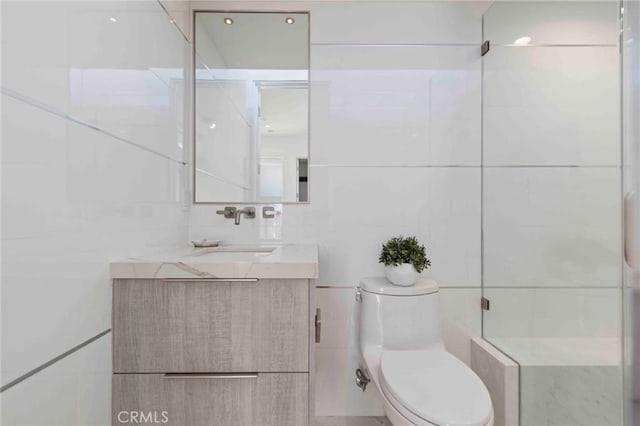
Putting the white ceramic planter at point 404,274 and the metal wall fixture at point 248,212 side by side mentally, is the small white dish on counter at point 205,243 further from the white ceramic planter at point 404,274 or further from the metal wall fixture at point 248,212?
the white ceramic planter at point 404,274

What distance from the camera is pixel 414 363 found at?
51.4 inches

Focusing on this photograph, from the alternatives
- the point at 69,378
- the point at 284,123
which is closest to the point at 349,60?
the point at 284,123

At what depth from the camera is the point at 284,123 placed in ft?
5.77

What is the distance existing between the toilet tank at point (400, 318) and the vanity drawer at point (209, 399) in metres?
0.55

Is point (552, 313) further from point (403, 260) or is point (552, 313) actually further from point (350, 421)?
A: point (350, 421)

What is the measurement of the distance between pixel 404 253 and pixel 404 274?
0.10 metres

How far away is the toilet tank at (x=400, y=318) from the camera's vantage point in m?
1.50

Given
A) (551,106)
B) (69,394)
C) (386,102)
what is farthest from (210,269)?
(551,106)

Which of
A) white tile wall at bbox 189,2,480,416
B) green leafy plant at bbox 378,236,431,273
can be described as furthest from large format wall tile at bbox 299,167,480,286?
green leafy plant at bbox 378,236,431,273

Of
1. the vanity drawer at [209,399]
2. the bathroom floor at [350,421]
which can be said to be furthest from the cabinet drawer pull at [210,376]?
the bathroom floor at [350,421]

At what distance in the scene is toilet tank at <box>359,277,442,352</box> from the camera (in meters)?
1.50

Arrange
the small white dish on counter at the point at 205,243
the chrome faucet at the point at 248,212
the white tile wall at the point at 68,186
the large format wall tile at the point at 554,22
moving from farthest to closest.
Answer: the chrome faucet at the point at 248,212 < the small white dish on counter at the point at 205,243 < the large format wall tile at the point at 554,22 < the white tile wall at the point at 68,186

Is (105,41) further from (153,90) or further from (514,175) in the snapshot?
(514,175)

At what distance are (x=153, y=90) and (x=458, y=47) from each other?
4.87ft
